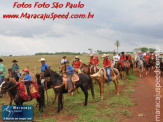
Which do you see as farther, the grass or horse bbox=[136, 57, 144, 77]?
horse bbox=[136, 57, 144, 77]

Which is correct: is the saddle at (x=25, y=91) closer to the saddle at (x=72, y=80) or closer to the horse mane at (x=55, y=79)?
the horse mane at (x=55, y=79)

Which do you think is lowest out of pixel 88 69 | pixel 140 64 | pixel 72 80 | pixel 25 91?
pixel 25 91

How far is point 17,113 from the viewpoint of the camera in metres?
8.12

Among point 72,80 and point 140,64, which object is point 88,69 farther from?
point 140,64

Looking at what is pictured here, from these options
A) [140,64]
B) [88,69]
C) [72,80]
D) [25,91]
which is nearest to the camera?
[25,91]

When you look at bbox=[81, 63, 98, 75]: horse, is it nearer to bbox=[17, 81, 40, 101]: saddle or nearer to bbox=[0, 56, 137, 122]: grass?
bbox=[0, 56, 137, 122]: grass

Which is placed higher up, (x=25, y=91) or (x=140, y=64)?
(x=140, y=64)

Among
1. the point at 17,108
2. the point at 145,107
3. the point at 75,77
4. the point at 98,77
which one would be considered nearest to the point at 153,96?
the point at 145,107

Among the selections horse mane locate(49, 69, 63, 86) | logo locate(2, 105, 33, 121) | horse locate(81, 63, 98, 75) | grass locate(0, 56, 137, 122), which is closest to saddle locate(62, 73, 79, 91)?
horse mane locate(49, 69, 63, 86)

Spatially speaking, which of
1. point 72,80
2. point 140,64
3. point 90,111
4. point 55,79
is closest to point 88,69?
point 72,80

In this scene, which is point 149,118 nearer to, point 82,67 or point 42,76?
point 42,76

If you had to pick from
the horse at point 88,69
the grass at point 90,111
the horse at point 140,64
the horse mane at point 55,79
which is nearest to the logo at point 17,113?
Result: the grass at point 90,111

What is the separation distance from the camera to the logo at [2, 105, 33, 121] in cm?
783

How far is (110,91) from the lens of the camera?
1262 centimetres
